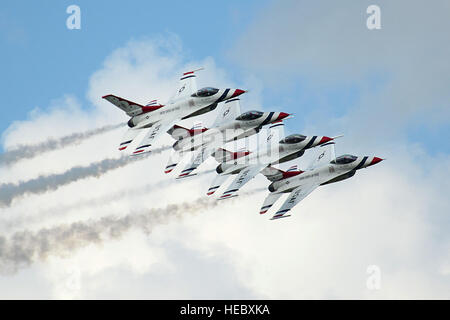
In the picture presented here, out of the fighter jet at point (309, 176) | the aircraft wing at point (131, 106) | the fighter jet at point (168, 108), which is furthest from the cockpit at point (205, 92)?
the fighter jet at point (309, 176)

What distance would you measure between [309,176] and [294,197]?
2.54 m

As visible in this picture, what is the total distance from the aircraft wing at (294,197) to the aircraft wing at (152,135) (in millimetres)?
12203

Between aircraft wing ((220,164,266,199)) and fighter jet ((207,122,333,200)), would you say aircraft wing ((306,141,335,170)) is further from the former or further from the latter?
aircraft wing ((220,164,266,199))

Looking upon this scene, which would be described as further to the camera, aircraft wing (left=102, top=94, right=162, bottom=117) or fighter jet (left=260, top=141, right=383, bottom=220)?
aircraft wing (left=102, top=94, right=162, bottom=117)

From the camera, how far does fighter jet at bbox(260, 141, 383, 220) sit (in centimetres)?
8494

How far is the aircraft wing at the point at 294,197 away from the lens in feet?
273

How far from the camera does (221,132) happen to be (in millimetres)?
86000

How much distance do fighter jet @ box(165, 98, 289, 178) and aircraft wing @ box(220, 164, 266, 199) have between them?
321cm

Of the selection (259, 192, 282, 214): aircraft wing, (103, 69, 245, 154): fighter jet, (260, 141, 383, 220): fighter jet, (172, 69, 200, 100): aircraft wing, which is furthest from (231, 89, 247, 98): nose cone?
(259, 192, 282, 214): aircraft wing

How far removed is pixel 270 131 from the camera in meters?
89.0
